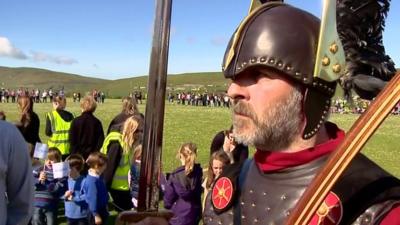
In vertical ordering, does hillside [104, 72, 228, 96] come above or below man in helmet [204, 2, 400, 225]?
above

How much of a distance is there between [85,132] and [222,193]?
6338mm

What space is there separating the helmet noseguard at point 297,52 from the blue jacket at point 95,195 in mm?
4517

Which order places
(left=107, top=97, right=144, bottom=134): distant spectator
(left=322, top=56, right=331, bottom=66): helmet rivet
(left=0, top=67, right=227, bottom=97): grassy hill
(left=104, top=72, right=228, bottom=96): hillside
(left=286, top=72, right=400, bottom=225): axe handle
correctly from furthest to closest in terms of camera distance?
(left=0, top=67, right=227, bottom=97): grassy hill < (left=104, top=72, right=228, bottom=96): hillside < (left=107, top=97, right=144, bottom=134): distant spectator < (left=322, top=56, right=331, bottom=66): helmet rivet < (left=286, top=72, right=400, bottom=225): axe handle

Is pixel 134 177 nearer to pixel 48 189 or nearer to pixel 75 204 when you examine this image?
pixel 75 204

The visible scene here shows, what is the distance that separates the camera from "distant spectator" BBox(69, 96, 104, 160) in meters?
8.25

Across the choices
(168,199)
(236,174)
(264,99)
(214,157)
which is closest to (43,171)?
(168,199)

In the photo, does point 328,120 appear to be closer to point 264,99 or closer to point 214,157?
point 264,99

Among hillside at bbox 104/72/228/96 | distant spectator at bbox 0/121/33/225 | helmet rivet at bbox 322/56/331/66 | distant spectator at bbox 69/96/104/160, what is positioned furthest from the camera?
hillside at bbox 104/72/228/96

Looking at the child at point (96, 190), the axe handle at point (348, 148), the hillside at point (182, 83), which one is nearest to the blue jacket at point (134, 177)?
the child at point (96, 190)

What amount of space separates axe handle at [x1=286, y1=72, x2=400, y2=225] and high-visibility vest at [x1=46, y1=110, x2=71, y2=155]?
24.6 feet

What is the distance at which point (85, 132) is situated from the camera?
8.26m

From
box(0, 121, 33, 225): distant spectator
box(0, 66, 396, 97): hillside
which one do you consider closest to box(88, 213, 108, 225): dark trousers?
box(0, 121, 33, 225): distant spectator

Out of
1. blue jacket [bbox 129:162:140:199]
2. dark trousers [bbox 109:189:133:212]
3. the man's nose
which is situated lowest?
dark trousers [bbox 109:189:133:212]

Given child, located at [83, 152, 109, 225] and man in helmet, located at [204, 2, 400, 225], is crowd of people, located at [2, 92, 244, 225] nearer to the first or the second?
child, located at [83, 152, 109, 225]
